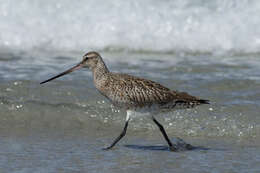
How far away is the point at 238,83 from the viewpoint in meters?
8.73

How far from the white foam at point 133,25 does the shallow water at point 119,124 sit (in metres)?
1.77

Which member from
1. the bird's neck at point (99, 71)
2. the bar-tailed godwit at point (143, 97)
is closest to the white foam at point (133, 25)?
the bird's neck at point (99, 71)

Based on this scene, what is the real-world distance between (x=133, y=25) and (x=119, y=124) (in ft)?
17.9

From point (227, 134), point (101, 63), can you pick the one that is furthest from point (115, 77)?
point (227, 134)

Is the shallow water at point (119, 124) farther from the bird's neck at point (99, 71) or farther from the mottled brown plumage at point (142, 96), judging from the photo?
the bird's neck at point (99, 71)

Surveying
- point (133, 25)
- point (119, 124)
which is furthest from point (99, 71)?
point (133, 25)

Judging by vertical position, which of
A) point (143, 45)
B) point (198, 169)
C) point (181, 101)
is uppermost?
point (143, 45)

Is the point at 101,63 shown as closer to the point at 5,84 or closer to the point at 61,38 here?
the point at 5,84

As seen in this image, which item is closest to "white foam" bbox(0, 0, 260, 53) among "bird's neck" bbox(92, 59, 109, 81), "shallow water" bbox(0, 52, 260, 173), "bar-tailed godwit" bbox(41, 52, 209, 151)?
"shallow water" bbox(0, 52, 260, 173)

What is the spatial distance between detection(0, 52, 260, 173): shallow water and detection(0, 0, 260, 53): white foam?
1771 millimetres

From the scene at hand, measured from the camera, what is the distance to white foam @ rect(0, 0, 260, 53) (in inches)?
471

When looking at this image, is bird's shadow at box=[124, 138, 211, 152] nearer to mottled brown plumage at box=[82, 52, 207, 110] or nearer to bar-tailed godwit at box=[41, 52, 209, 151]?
bar-tailed godwit at box=[41, 52, 209, 151]

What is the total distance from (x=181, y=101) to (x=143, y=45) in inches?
218

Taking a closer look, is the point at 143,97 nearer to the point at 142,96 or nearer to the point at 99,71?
the point at 142,96
